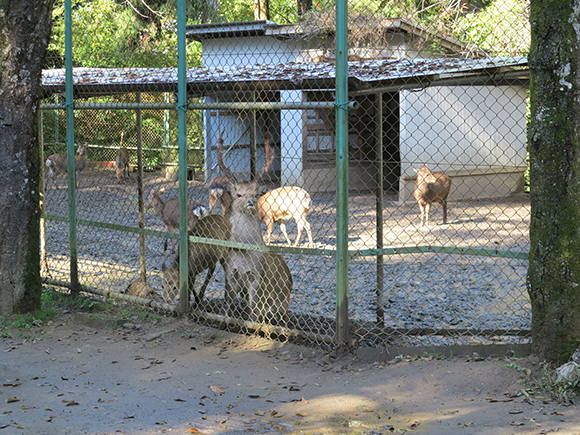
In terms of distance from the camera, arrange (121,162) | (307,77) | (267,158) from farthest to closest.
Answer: (121,162) → (267,158) → (307,77)

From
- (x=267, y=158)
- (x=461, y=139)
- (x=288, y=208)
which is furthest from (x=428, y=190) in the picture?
(x=267, y=158)

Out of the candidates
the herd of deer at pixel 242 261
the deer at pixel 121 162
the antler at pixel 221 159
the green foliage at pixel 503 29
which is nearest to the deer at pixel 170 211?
the herd of deer at pixel 242 261

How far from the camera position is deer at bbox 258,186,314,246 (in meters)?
11.5

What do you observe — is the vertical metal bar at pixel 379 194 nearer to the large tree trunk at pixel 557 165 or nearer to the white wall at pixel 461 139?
the large tree trunk at pixel 557 165

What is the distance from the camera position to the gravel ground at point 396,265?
7.35 metres

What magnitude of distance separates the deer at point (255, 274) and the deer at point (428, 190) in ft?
23.5

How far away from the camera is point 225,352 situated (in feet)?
18.2

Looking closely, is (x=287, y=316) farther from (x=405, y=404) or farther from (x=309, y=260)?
(x=309, y=260)

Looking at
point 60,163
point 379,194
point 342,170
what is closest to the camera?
point 342,170

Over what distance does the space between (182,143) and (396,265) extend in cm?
428

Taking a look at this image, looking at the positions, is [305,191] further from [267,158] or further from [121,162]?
[121,162]

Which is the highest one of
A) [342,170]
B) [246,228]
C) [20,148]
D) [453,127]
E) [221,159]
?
[453,127]

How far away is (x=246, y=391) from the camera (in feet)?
15.4

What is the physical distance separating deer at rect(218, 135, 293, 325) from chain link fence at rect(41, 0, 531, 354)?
0.02 metres
